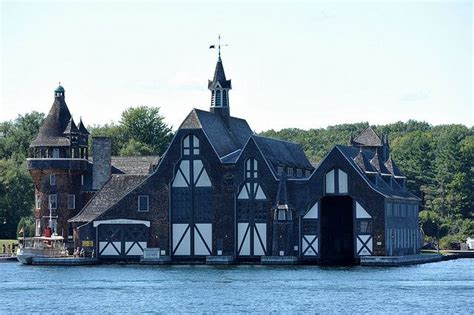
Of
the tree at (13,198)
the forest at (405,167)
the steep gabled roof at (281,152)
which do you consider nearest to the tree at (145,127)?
the forest at (405,167)

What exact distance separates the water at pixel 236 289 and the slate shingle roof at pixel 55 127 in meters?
14.2

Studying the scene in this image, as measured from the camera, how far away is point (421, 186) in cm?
15912

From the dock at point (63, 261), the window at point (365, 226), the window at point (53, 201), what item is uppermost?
the window at point (53, 201)

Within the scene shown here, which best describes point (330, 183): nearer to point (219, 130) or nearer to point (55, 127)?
point (219, 130)

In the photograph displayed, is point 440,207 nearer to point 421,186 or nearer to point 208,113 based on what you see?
point 421,186

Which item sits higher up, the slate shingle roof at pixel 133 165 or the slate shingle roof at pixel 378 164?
the slate shingle roof at pixel 133 165

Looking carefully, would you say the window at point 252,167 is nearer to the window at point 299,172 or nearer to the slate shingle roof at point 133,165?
the window at point 299,172

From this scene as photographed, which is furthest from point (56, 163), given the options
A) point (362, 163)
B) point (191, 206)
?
point (362, 163)

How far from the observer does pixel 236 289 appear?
82188mm

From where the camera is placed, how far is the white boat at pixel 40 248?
110 metres

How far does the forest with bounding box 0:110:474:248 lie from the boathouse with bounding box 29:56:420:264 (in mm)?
29674

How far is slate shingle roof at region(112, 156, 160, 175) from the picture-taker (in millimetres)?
121700

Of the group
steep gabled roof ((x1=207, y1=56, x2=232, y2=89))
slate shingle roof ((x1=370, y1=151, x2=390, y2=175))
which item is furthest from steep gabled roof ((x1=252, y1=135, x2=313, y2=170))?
slate shingle roof ((x1=370, y1=151, x2=390, y2=175))

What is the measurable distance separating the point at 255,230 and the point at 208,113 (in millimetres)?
11583
